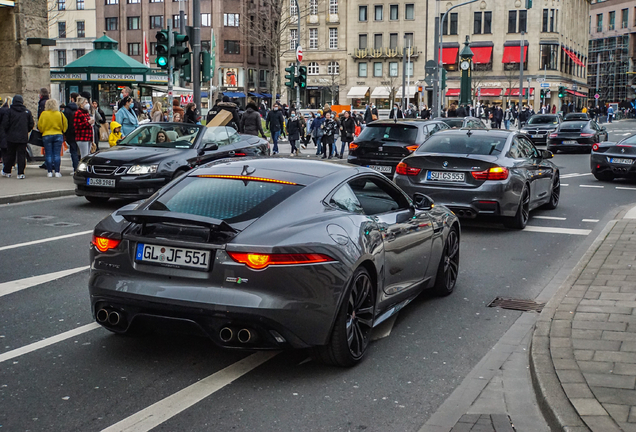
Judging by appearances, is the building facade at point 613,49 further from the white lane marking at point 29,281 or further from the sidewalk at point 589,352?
the white lane marking at point 29,281

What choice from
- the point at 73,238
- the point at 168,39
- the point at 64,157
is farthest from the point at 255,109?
the point at 73,238

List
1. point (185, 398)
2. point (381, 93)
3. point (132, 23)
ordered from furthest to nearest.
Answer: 1. point (132, 23)
2. point (381, 93)
3. point (185, 398)

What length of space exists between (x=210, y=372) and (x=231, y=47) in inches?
3253

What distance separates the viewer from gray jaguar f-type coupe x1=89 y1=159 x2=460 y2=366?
476cm

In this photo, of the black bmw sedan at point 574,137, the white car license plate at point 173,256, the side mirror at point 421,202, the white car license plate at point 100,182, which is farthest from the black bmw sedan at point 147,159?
the black bmw sedan at point 574,137

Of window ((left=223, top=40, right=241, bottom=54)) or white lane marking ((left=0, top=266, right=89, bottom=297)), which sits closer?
white lane marking ((left=0, top=266, right=89, bottom=297))

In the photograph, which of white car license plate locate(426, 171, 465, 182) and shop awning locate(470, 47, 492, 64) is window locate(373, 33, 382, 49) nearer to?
shop awning locate(470, 47, 492, 64)

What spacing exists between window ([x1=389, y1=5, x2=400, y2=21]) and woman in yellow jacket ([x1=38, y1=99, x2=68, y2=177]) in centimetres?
7217

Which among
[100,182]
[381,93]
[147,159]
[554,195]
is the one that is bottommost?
[554,195]

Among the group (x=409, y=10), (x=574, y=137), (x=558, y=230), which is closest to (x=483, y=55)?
(x=409, y=10)

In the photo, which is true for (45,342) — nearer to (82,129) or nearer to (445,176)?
(445,176)

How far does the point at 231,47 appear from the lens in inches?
3349

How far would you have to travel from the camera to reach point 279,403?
15.1 feet

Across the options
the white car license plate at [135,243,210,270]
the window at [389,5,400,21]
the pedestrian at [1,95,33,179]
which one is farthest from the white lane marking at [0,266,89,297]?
the window at [389,5,400,21]
